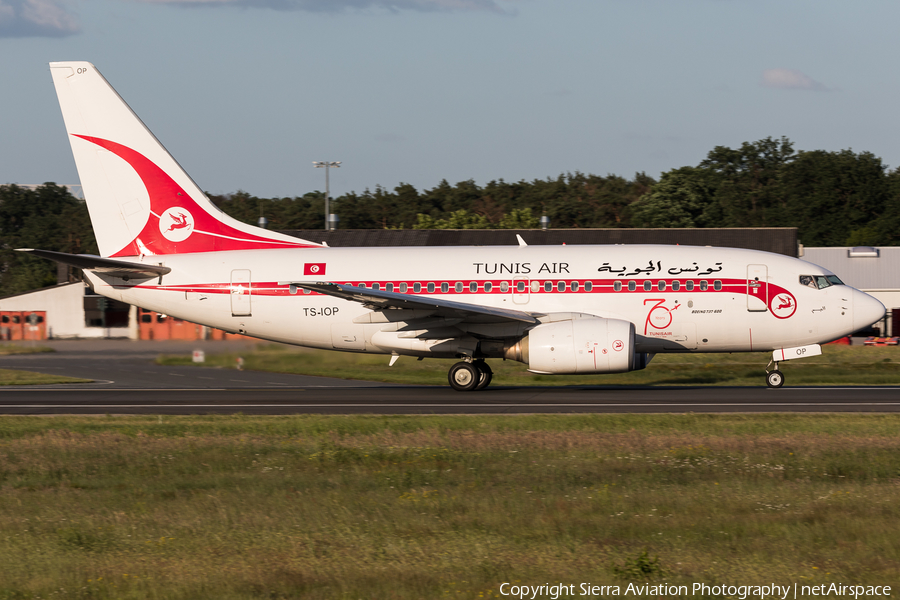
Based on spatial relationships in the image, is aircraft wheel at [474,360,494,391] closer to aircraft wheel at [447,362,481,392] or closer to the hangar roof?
aircraft wheel at [447,362,481,392]

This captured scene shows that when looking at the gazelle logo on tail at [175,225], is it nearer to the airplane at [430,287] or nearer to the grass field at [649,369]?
the airplane at [430,287]

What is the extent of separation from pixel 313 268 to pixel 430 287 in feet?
11.5

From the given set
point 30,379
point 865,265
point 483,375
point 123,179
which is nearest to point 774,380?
point 483,375

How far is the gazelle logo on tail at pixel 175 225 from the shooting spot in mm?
26609

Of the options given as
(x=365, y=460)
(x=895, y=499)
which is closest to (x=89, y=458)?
(x=365, y=460)

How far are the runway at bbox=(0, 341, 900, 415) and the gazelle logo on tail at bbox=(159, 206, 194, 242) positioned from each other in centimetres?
465

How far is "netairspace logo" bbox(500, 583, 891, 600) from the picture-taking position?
7.59m

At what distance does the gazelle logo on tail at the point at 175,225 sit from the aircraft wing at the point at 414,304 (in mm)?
5592

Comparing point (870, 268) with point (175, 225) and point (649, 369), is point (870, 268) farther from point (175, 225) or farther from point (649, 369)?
point (175, 225)

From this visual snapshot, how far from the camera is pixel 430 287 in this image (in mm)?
25016

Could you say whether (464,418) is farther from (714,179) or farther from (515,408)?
(714,179)

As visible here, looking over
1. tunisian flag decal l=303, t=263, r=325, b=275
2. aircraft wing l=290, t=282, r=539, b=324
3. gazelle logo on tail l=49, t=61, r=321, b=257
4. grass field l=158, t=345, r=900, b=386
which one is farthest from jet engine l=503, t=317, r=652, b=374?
gazelle logo on tail l=49, t=61, r=321, b=257

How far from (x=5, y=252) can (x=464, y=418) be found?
97.5 m

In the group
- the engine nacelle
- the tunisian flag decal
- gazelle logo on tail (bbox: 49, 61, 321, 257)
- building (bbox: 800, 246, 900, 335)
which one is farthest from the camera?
building (bbox: 800, 246, 900, 335)
